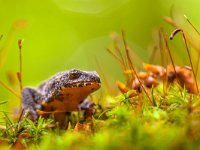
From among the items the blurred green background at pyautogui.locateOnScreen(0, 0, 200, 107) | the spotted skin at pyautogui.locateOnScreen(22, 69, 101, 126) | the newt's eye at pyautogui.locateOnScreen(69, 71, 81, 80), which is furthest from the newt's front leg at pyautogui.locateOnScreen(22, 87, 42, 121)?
the blurred green background at pyautogui.locateOnScreen(0, 0, 200, 107)

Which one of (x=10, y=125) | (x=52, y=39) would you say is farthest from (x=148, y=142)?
(x=52, y=39)

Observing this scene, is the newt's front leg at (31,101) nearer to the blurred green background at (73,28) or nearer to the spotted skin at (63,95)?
the spotted skin at (63,95)

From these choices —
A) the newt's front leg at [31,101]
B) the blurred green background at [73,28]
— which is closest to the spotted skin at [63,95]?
the newt's front leg at [31,101]

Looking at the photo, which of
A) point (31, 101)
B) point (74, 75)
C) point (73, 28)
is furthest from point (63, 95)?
point (73, 28)

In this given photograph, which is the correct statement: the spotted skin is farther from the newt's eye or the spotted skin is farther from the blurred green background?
the blurred green background

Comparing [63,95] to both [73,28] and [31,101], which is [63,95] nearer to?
[31,101]
